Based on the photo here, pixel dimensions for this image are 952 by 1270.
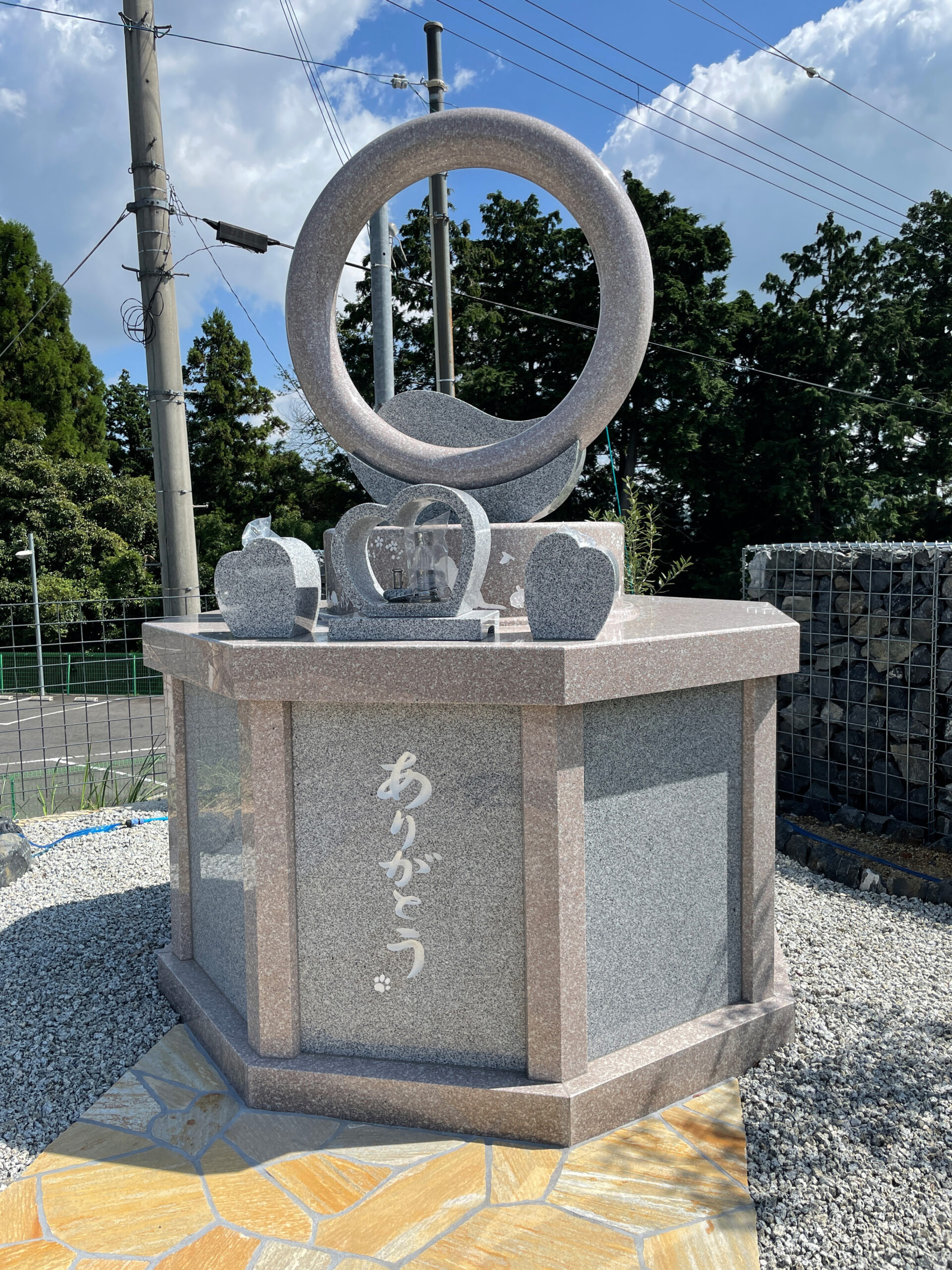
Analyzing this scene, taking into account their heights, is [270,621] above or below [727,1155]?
above

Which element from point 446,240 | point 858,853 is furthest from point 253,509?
point 858,853

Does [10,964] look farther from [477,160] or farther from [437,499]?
[477,160]

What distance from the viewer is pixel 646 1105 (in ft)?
10.2

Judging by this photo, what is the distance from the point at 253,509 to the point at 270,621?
24380 millimetres

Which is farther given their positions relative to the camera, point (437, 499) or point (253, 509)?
point (253, 509)

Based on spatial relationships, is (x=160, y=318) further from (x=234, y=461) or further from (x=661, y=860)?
(x=234, y=461)

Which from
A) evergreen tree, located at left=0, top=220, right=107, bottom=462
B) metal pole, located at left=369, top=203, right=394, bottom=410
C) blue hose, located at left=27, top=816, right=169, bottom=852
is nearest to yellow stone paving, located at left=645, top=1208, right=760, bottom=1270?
blue hose, located at left=27, top=816, right=169, bottom=852

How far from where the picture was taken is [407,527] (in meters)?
3.85

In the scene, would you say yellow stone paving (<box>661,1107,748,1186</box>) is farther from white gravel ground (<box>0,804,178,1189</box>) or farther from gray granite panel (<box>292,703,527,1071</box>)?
white gravel ground (<box>0,804,178,1189</box>)

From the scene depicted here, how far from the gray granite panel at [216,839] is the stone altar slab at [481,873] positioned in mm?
230

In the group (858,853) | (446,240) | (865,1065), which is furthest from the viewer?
(446,240)

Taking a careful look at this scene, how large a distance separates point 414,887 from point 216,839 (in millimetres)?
981

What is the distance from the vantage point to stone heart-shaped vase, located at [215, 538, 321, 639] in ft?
11.2

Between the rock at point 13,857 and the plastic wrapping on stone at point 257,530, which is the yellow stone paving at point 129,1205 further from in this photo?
the rock at point 13,857
